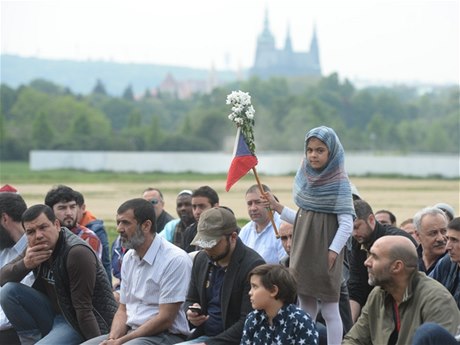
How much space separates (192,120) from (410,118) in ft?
133

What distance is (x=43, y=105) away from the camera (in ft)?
347

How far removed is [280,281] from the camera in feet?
18.3

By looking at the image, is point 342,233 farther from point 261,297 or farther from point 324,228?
point 261,297

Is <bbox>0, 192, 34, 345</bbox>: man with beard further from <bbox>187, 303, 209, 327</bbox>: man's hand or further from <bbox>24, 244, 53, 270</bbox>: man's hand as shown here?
<bbox>187, 303, 209, 327</bbox>: man's hand

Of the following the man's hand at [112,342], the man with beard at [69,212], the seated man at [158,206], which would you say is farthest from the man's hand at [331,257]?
the seated man at [158,206]

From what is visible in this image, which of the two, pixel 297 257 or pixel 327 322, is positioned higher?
pixel 297 257

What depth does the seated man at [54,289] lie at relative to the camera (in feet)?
22.3

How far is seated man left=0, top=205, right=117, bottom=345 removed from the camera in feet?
22.3

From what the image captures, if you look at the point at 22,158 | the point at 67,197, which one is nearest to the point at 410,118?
the point at 22,158

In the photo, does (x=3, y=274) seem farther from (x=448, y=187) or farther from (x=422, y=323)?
(x=448, y=187)

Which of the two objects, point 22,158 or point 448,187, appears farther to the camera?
point 22,158

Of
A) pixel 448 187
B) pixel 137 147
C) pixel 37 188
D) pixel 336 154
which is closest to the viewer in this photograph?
pixel 336 154

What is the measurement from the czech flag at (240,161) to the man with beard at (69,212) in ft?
4.43

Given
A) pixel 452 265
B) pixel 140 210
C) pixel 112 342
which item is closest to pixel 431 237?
pixel 452 265
